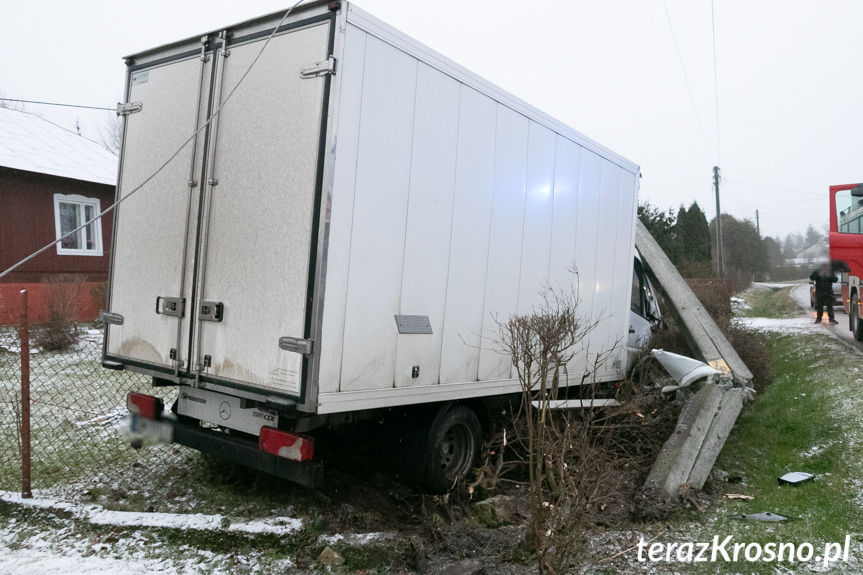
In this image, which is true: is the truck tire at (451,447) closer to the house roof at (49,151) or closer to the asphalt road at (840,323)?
the asphalt road at (840,323)

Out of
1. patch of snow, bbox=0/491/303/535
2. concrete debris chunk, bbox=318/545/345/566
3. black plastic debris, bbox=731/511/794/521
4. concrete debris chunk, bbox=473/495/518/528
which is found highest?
black plastic debris, bbox=731/511/794/521

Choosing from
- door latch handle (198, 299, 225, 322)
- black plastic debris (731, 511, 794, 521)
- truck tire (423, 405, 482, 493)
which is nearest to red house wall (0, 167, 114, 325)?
door latch handle (198, 299, 225, 322)

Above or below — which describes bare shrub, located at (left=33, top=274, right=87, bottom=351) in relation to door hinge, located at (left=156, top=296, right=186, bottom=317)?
below

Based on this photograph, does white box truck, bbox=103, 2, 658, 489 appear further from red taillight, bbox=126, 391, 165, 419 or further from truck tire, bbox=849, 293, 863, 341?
truck tire, bbox=849, 293, 863, 341

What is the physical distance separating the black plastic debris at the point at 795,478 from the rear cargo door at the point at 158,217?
485 centimetres

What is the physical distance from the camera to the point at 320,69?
3.67 meters

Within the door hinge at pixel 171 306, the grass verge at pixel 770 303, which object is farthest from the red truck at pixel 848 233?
the door hinge at pixel 171 306

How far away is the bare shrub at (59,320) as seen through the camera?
10.4 metres

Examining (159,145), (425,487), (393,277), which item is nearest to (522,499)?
(425,487)

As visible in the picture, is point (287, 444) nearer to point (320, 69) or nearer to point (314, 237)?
point (314, 237)

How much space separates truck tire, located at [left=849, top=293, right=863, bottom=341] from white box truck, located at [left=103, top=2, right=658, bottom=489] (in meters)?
9.20

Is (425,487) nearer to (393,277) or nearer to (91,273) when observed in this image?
(393,277)

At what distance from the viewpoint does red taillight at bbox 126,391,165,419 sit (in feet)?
15.3

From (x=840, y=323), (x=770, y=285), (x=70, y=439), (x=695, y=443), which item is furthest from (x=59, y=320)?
(x=770, y=285)
